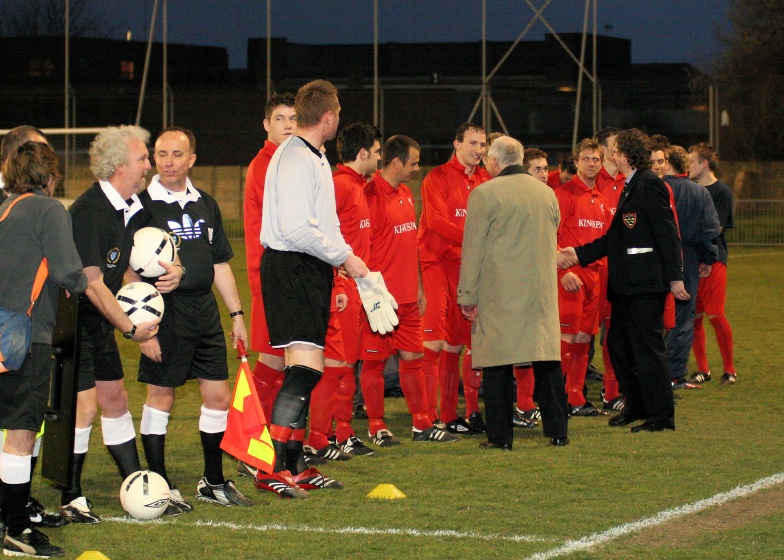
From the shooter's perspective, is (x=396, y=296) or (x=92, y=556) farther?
(x=396, y=296)

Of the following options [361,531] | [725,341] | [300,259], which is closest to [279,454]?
[361,531]

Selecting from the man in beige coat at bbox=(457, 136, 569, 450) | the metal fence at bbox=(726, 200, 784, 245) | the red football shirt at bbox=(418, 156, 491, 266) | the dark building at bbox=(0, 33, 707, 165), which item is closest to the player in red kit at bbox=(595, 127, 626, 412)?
the red football shirt at bbox=(418, 156, 491, 266)

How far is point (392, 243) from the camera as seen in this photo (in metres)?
7.68

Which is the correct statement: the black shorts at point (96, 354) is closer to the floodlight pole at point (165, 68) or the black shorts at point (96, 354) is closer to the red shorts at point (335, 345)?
the red shorts at point (335, 345)

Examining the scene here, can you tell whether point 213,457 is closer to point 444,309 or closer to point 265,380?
point 265,380

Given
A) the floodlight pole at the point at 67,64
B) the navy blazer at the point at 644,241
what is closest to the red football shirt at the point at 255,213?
the navy blazer at the point at 644,241

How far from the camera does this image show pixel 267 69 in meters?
30.1

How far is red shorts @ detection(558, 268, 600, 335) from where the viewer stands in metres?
8.63

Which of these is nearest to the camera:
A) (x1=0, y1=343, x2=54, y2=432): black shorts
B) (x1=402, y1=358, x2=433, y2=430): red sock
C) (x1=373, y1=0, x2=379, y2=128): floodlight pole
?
(x1=0, y1=343, x2=54, y2=432): black shorts

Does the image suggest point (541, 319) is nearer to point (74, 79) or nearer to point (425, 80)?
point (425, 80)

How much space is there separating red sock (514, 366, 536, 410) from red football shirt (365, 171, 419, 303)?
45.4 inches

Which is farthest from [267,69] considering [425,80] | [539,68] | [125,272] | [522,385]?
[125,272]

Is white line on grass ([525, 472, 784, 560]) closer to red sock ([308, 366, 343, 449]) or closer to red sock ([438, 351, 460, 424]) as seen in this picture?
red sock ([308, 366, 343, 449])

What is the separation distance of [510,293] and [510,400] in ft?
2.32
